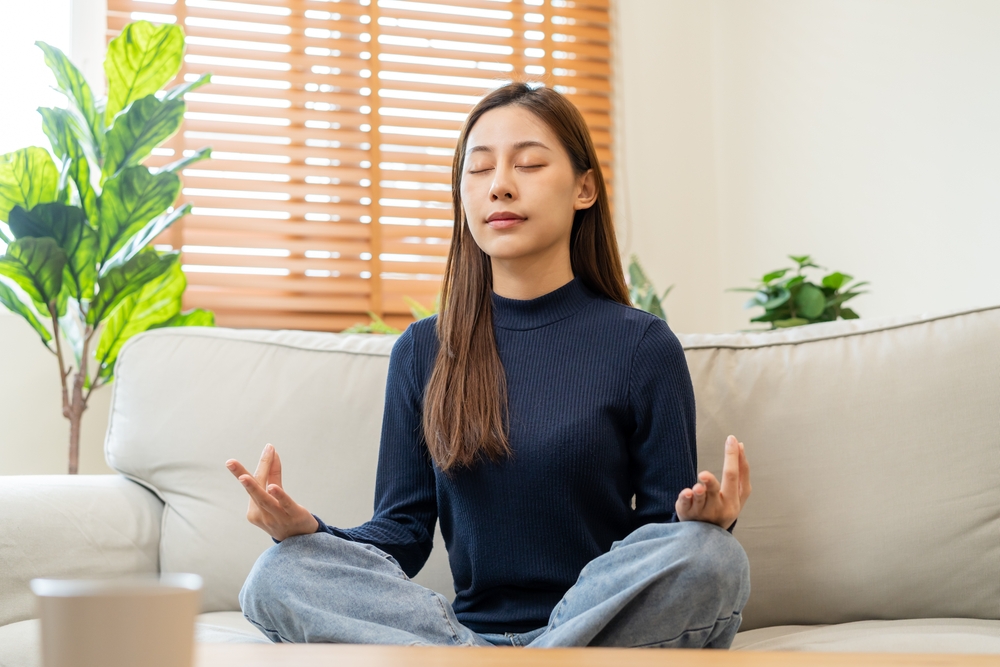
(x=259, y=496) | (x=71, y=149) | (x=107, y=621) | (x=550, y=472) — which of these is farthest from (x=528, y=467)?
(x=71, y=149)

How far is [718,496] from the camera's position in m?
0.86

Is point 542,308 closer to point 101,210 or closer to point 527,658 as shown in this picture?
point 527,658

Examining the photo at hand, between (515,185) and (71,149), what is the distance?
1121 mm

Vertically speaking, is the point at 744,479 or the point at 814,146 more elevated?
the point at 814,146

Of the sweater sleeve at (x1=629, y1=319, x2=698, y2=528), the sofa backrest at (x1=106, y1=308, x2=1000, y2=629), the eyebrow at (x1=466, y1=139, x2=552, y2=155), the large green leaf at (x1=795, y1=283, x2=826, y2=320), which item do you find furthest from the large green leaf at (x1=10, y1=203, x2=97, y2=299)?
the large green leaf at (x1=795, y1=283, x2=826, y2=320)

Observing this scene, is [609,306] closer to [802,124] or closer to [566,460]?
[566,460]

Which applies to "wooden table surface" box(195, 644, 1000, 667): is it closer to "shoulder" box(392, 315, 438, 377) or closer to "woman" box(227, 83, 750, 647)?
"woman" box(227, 83, 750, 647)

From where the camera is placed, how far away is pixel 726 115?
2.90 metres

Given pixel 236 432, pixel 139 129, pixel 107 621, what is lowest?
pixel 236 432

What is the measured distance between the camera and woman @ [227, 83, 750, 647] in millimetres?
862

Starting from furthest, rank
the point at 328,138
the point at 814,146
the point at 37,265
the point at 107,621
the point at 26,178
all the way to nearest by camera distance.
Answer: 1. the point at 328,138
2. the point at 814,146
3. the point at 26,178
4. the point at 37,265
5. the point at 107,621

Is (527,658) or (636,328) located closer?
(527,658)

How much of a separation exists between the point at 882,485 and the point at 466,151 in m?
0.79

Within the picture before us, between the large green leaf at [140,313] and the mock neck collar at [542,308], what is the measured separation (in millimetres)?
942
